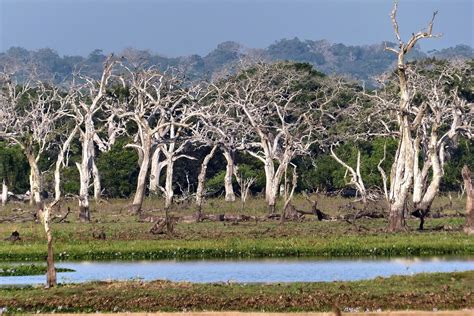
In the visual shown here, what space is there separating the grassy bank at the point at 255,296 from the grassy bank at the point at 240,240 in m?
9.78

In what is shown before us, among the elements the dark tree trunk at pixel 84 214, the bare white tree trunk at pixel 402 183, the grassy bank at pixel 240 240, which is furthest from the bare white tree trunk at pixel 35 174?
the bare white tree trunk at pixel 402 183

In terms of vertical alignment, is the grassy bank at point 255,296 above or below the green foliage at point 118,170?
below

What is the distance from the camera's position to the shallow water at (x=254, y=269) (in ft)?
94.4

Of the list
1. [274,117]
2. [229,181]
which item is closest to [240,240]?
[229,181]

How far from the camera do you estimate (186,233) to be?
41344mm

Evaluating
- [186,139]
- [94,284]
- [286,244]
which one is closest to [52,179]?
[186,139]

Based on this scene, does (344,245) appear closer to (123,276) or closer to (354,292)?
(123,276)

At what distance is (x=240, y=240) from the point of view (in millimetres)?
37875

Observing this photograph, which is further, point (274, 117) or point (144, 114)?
point (274, 117)

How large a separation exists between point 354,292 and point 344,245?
12345mm

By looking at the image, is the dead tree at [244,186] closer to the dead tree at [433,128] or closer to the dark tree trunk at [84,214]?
the dark tree trunk at [84,214]

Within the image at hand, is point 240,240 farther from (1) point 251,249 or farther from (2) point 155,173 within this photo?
(2) point 155,173

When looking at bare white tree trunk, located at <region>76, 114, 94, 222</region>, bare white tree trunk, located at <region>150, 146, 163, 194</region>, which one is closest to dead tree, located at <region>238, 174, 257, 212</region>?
bare white tree trunk, located at <region>150, 146, 163, 194</region>

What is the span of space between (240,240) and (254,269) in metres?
6.86
